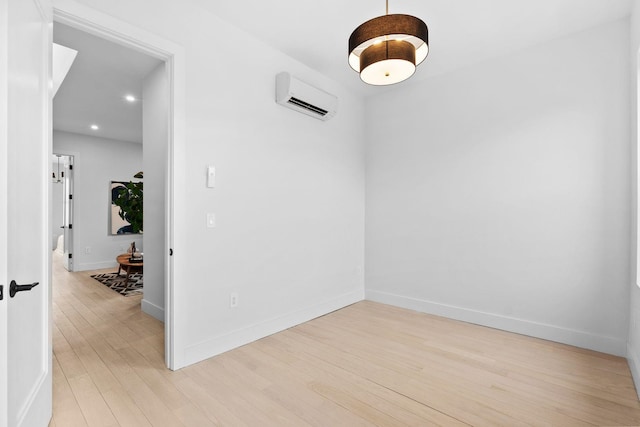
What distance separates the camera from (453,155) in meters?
3.52

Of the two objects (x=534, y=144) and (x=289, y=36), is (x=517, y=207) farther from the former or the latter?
(x=289, y=36)

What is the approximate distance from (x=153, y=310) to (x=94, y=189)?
14.1 ft

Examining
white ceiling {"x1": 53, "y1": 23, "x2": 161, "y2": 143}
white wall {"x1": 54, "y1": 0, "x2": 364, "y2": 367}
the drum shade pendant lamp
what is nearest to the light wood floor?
white wall {"x1": 54, "y1": 0, "x2": 364, "y2": 367}

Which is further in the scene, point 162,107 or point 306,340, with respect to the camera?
point 162,107

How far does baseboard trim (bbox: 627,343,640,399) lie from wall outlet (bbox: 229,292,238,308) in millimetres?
2882

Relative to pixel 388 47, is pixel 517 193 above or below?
below

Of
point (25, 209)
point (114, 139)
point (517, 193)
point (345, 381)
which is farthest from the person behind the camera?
point (114, 139)

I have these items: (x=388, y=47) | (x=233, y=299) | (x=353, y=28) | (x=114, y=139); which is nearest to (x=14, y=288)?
(x=233, y=299)

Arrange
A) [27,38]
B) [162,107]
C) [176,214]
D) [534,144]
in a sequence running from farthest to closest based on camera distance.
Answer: [162,107], [534,144], [176,214], [27,38]

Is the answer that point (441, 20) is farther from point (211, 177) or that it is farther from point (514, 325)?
point (514, 325)

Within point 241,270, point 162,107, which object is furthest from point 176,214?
point 162,107

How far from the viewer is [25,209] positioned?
1423 mm

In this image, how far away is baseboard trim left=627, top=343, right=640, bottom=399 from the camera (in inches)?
81.9

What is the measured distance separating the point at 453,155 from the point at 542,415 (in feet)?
8.12
